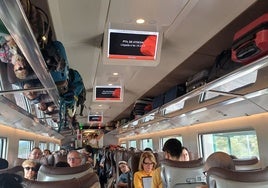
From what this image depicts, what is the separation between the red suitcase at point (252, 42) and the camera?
2.45 m

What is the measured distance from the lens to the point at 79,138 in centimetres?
1558

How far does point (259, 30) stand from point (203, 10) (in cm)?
62

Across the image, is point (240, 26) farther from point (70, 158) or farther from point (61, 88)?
point (70, 158)

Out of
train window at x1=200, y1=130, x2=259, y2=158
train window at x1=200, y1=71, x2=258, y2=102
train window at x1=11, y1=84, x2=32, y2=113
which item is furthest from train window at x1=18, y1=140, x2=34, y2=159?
train window at x1=200, y1=71, x2=258, y2=102

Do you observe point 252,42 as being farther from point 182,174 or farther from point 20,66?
point 20,66

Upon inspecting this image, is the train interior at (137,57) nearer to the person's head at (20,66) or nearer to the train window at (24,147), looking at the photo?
the person's head at (20,66)

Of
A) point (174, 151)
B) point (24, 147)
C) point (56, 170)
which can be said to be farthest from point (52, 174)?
point (24, 147)

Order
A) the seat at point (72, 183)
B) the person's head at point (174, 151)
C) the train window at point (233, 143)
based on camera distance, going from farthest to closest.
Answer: the train window at point (233, 143), the person's head at point (174, 151), the seat at point (72, 183)

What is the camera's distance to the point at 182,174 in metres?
3.05

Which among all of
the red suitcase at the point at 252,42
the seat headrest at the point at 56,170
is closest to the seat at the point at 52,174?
the seat headrest at the point at 56,170

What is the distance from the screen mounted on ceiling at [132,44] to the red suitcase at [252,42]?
922 millimetres

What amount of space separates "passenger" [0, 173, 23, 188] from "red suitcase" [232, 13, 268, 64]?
7.36ft

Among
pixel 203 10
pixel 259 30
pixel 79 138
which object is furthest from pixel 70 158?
pixel 79 138

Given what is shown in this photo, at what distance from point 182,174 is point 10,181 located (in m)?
1.92
